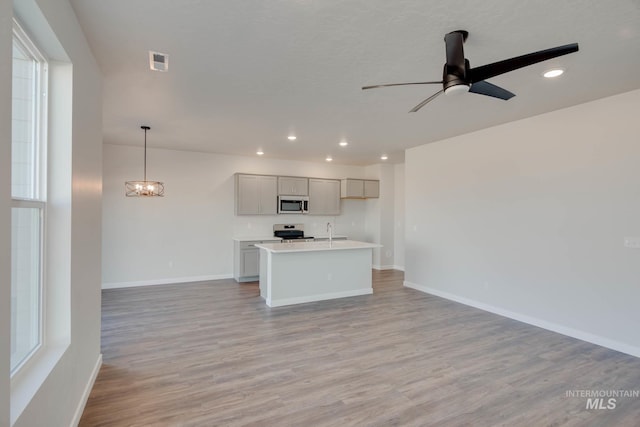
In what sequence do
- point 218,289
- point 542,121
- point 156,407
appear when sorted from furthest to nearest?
point 218,289 → point 542,121 → point 156,407

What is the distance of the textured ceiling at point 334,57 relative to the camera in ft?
→ 6.59

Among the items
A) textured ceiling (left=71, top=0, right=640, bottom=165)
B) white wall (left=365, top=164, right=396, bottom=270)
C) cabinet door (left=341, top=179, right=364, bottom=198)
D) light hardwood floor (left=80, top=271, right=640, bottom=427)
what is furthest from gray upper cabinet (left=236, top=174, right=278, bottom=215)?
white wall (left=365, top=164, right=396, bottom=270)

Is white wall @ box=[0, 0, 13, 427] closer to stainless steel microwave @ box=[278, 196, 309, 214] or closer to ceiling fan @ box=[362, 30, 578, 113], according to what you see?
ceiling fan @ box=[362, 30, 578, 113]

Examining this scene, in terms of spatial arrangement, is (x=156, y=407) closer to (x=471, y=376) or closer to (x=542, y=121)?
(x=471, y=376)

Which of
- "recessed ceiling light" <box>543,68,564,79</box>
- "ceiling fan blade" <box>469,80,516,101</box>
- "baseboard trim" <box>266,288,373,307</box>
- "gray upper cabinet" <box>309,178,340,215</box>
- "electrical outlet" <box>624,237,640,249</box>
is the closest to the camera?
"ceiling fan blade" <box>469,80,516,101</box>

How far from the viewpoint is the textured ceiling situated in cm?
201

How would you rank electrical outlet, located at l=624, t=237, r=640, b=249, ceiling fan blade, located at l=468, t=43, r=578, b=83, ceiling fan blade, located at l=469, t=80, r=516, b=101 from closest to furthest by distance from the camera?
1. ceiling fan blade, located at l=468, t=43, r=578, b=83
2. ceiling fan blade, located at l=469, t=80, r=516, b=101
3. electrical outlet, located at l=624, t=237, r=640, b=249

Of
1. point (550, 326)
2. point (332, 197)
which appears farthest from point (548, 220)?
point (332, 197)

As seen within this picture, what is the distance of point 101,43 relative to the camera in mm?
2387

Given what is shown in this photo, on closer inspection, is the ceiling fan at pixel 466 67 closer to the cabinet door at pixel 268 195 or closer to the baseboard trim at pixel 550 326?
the baseboard trim at pixel 550 326

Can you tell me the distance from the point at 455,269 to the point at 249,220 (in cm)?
432

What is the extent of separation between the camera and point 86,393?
7.91 ft

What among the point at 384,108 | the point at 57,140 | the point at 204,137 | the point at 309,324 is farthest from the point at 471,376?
the point at 204,137

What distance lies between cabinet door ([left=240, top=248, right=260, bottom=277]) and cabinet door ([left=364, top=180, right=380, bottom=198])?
3185 millimetres
